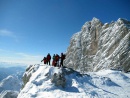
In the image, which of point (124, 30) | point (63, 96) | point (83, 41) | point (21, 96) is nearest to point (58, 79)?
point (63, 96)

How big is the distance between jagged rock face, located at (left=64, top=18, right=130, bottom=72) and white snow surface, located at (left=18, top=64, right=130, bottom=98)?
3238 cm

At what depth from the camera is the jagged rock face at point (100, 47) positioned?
62000mm

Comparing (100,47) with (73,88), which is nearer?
(73,88)

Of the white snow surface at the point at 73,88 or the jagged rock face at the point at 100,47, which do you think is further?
the jagged rock face at the point at 100,47

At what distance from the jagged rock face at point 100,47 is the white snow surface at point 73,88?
3238 centimetres

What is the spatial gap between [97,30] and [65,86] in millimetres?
72206

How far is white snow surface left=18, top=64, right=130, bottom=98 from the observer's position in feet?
68.6

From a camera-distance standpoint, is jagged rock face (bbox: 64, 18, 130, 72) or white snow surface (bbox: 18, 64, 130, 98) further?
jagged rock face (bbox: 64, 18, 130, 72)

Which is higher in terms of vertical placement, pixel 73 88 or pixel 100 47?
pixel 100 47

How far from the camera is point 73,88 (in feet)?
75.3

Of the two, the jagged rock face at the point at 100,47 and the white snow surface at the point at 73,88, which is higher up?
the jagged rock face at the point at 100,47

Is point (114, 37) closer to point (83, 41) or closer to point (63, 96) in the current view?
point (83, 41)

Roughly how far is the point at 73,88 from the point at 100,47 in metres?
62.2

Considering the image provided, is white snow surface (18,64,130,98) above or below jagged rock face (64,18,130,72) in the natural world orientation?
below
